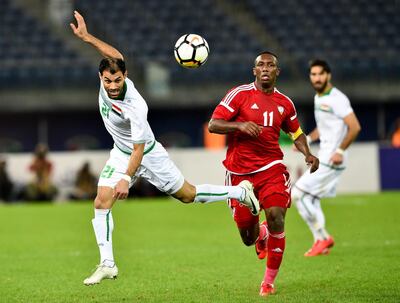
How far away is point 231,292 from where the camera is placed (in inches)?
356

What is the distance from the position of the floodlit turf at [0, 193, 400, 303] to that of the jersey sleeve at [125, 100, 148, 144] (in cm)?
147

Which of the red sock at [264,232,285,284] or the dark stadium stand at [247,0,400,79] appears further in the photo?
the dark stadium stand at [247,0,400,79]

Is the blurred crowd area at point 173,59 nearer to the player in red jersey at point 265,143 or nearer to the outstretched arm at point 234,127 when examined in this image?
the player in red jersey at point 265,143

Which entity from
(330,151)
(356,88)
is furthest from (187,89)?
(330,151)

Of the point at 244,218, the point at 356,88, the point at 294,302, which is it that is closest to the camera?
the point at 294,302

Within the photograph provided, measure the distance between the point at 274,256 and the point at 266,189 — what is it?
0.66 metres

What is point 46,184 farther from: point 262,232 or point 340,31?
point 262,232

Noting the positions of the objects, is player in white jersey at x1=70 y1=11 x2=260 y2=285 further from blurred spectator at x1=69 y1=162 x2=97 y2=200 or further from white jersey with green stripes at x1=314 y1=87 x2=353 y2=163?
blurred spectator at x1=69 y1=162 x2=97 y2=200

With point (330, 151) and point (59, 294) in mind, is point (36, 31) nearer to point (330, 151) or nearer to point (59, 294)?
point (330, 151)

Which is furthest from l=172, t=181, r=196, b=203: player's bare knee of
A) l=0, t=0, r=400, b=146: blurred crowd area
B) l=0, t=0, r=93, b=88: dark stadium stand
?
l=0, t=0, r=93, b=88: dark stadium stand

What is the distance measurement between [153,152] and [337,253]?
408cm

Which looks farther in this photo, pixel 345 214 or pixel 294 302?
pixel 345 214

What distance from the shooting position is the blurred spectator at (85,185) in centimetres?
2533

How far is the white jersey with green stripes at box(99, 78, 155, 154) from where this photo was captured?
→ 8.64 meters
